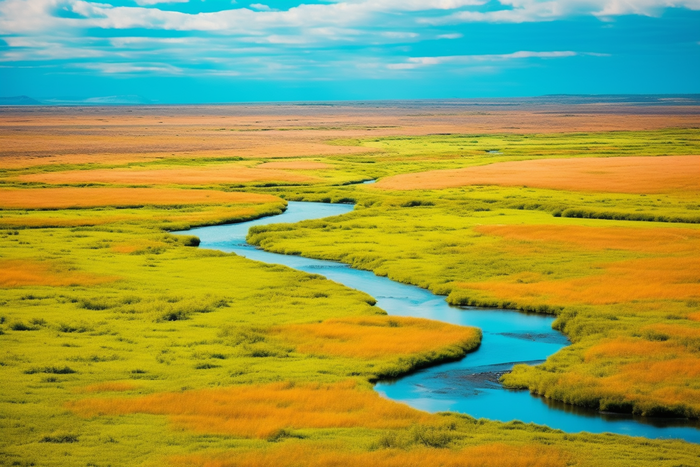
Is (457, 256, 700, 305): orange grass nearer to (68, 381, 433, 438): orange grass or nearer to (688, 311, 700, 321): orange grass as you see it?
(688, 311, 700, 321): orange grass

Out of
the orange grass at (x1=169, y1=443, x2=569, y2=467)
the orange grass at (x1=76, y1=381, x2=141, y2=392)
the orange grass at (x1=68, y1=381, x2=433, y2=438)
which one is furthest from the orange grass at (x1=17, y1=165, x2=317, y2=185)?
the orange grass at (x1=169, y1=443, x2=569, y2=467)

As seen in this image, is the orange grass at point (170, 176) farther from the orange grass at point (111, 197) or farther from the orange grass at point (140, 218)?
the orange grass at point (140, 218)

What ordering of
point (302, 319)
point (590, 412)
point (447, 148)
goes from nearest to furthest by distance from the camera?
point (590, 412) → point (302, 319) → point (447, 148)

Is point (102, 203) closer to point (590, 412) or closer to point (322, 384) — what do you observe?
point (322, 384)

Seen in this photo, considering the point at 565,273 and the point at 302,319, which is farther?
the point at 565,273

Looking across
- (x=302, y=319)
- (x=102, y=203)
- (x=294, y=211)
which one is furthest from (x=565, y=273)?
(x=102, y=203)
